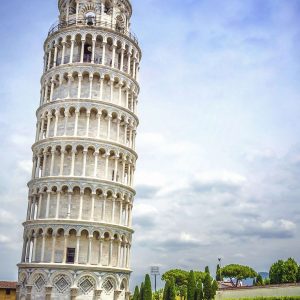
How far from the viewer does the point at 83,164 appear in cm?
4488

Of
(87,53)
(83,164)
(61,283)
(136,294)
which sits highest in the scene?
(87,53)

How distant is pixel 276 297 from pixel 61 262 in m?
21.1

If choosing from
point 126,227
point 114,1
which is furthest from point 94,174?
point 114,1

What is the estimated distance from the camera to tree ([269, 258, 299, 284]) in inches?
2842

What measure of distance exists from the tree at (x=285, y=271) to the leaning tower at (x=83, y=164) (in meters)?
36.1

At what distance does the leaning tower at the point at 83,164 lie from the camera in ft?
140

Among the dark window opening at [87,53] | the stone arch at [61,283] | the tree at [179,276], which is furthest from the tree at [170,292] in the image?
the tree at [179,276]

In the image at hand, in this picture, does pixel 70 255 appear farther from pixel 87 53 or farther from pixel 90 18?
pixel 90 18

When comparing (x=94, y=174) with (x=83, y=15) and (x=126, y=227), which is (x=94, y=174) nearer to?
(x=126, y=227)

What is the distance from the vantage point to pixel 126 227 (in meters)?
46.1

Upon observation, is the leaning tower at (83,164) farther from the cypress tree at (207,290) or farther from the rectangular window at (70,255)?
the cypress tree at (207,290)

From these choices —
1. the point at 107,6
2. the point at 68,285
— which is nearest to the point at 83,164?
the point at 68,285

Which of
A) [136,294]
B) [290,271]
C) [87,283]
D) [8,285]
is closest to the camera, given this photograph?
[87,283]

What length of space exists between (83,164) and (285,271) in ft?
144
